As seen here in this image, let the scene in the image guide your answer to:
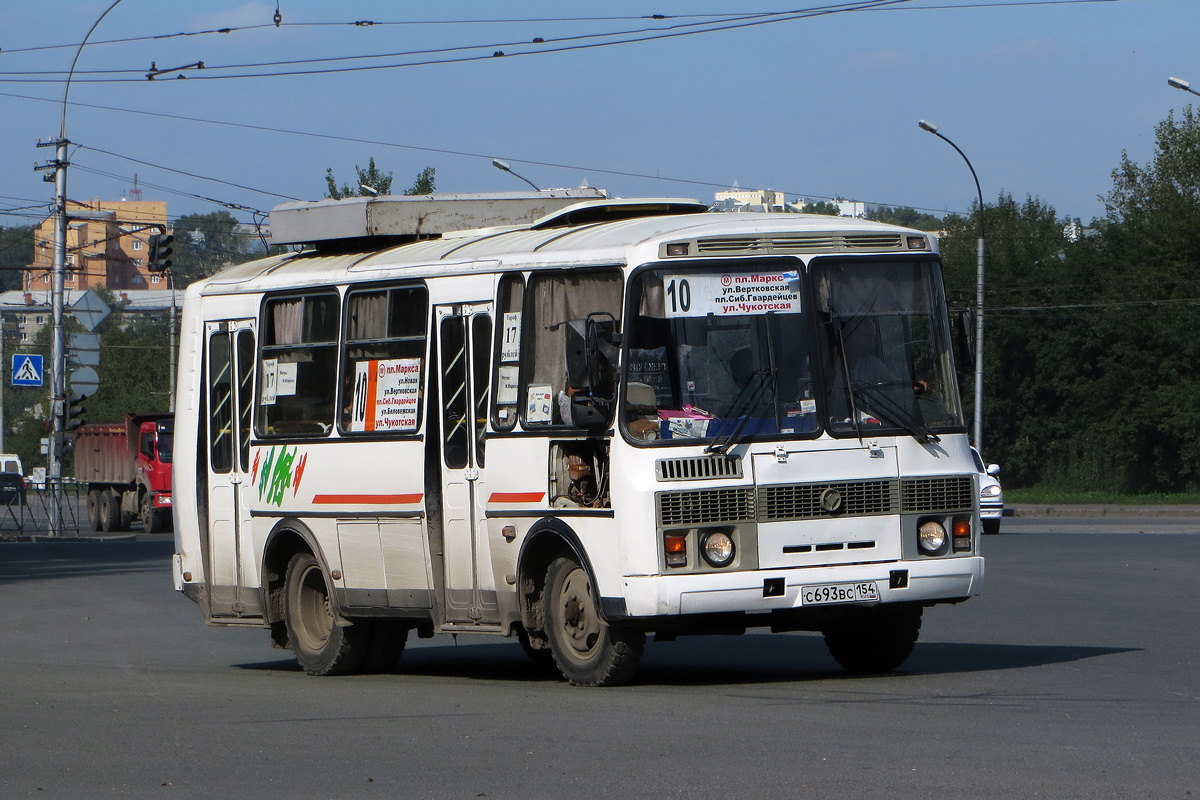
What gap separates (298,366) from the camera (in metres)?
13.4

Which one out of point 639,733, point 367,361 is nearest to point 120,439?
point 367,361

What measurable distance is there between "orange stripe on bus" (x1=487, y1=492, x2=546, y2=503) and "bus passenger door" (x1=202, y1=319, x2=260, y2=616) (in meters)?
3.00

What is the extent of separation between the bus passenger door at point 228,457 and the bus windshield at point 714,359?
4.31 metres

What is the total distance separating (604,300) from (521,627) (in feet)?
7.12

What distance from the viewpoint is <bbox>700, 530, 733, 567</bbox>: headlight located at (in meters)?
10.5

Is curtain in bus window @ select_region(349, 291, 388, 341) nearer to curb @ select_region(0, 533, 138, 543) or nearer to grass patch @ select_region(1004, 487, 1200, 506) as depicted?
curb @ select_region(0, 533, 138, 543)

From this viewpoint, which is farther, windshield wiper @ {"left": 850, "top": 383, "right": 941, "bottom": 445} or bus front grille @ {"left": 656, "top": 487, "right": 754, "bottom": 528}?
windshield wiper @ {"left": 850, "top": 383, "right": 941, "bottom": 445}

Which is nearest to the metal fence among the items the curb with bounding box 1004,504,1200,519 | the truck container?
the truck container

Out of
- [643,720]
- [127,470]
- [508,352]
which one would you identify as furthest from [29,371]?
[643,720]

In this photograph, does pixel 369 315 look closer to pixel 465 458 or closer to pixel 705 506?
pixel 465 458

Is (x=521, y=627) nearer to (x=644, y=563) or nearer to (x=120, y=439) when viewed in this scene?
(x=644, y=563)

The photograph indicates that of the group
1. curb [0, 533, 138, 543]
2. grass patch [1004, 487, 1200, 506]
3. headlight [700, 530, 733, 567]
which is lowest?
curb [0, 533, 138, 543]

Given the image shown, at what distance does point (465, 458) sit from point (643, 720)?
3.09 metres

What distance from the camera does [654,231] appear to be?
435 inches
